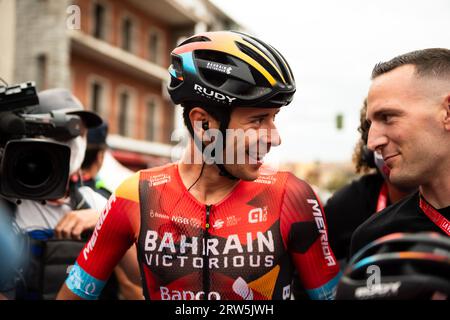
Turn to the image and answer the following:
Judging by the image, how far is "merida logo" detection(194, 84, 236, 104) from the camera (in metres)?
2.13

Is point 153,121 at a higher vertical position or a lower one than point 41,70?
lower

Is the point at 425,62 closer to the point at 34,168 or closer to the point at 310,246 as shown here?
the point at 310,246

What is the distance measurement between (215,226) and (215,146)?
15.0 inches

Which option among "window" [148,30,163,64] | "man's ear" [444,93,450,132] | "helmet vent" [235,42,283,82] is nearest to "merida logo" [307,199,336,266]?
"helmet vent" [235,42,283,82]

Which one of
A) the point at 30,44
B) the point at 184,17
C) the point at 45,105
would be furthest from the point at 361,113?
the point at 184,17

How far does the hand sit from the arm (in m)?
0.43

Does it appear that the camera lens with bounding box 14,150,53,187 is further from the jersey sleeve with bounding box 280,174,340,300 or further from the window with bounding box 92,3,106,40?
the window with bounding box 92,3,106,40

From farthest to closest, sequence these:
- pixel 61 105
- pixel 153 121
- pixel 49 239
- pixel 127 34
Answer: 1. pixel 153 121
2. pixel 127 34
3. pixel 61 105
4. pixel 49 239

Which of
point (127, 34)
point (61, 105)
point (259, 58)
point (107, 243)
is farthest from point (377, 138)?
point (127, 34)

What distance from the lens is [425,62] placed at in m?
1.81

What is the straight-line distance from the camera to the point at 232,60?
2.18 metres

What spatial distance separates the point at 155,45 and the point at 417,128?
925 inches

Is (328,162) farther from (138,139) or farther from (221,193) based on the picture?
(221,193)

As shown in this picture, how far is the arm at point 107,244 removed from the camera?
230 centimetres
